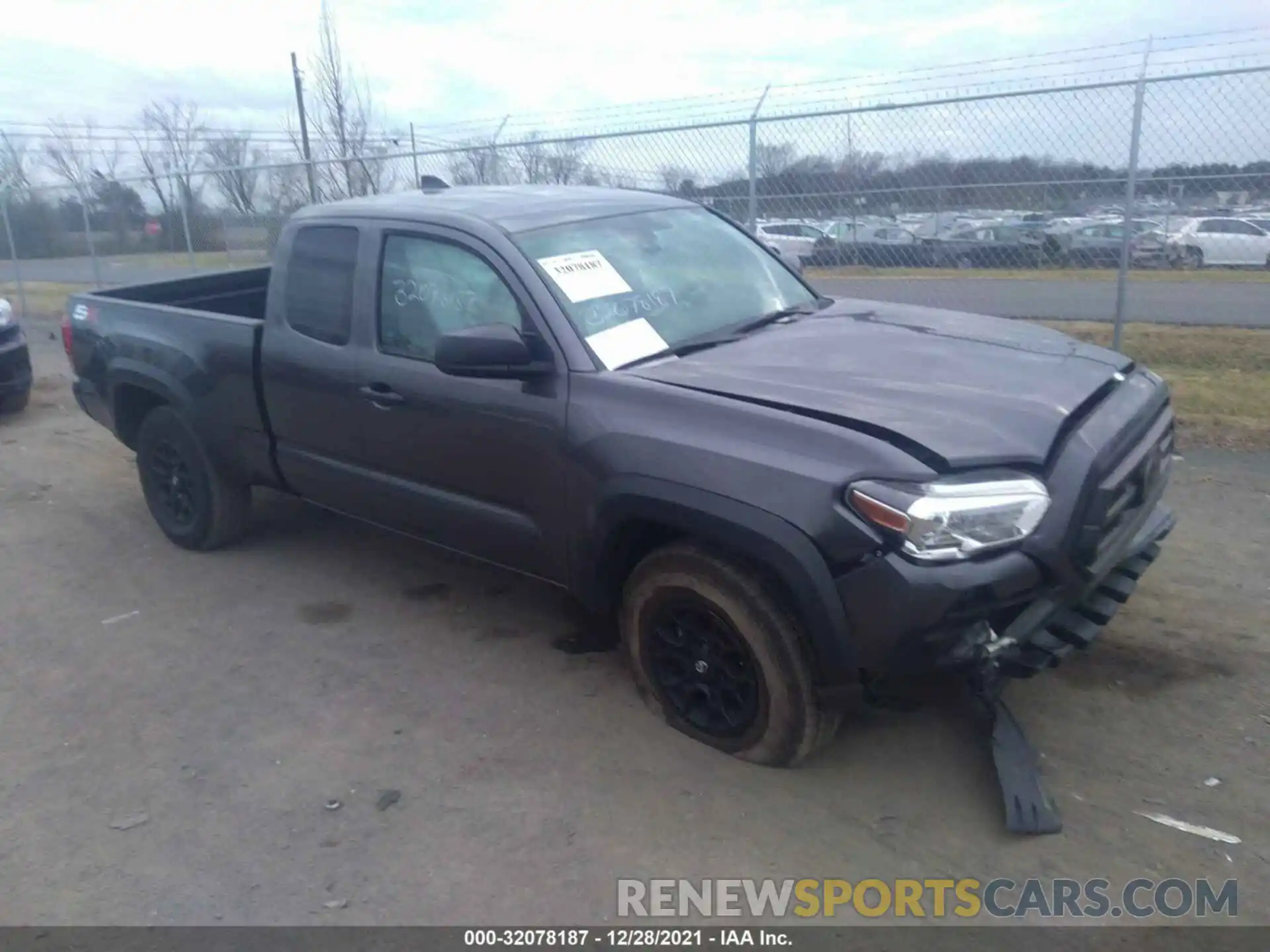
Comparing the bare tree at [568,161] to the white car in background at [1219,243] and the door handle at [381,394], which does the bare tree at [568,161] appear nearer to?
the white car in background at [1219,243]

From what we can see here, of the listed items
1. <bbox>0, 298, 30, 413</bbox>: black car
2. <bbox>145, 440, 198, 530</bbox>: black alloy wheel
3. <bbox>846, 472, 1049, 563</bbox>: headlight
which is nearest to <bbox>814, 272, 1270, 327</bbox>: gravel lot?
<bbox>145, 440, 198, 530</bbox>: black alloy wheel

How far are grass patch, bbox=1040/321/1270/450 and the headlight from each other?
4.54 metres

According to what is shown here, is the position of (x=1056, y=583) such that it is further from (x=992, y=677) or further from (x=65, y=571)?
(x=65, y=571)

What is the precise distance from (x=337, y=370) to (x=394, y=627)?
1190mm

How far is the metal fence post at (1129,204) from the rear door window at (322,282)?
5.19 meters

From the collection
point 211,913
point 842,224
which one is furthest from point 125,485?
point 842,224

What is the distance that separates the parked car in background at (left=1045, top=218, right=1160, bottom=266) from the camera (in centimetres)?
734

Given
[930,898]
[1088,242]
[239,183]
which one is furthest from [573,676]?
[239,183]

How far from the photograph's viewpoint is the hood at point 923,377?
3053mm

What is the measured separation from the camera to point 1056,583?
3.03 meters

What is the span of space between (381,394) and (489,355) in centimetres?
93

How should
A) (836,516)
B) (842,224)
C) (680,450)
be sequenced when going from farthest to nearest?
(842,224) < (680,450) < (836,516)

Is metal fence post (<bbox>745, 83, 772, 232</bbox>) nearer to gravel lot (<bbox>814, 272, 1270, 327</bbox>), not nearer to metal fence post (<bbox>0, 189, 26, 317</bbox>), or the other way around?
gravel lot (<bbox>814, 272, 1270, 327</bbox>)

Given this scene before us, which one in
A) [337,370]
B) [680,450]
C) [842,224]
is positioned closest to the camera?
[680,450]
